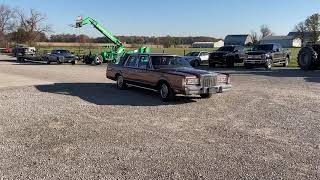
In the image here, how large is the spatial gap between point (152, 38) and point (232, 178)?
109806 millimetres

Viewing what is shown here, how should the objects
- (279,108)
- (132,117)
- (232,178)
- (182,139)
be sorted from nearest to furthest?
(232,178), (182,139), (132,117), (279,108)

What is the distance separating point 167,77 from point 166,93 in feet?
1.61

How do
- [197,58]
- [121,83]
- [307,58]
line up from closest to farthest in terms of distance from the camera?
[121,83] < [307,58] < [197,58]

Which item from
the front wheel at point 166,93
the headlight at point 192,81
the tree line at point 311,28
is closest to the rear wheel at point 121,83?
the front wheel at point 166,93

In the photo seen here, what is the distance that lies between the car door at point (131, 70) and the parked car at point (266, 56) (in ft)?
49.2

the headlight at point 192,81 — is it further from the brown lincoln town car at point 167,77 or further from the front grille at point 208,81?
the front grille at point 208,81

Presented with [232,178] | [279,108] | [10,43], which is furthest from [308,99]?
[10,43]

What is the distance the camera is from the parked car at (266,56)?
1130 inches

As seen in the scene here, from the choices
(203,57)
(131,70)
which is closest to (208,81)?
(131,70)

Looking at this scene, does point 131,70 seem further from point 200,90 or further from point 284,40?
point 284,40

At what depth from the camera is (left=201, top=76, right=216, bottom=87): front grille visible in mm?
12773

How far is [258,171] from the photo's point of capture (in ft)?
20.7

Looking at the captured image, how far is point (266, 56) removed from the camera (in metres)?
28.6

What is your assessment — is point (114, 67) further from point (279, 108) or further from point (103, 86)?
point (279, 108)
